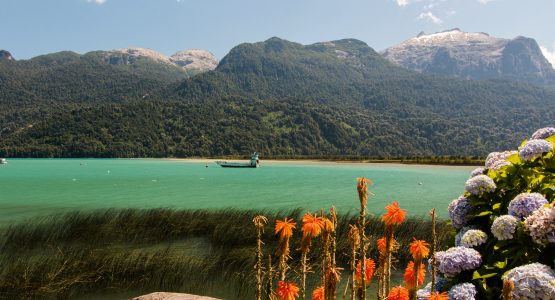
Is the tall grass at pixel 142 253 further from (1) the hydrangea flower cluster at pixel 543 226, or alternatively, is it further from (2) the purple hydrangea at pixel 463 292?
(1) the hydrangea flower cluster at pixel 543 226

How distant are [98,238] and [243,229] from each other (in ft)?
20.4

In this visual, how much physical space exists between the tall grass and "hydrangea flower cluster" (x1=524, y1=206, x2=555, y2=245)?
10.1 metres

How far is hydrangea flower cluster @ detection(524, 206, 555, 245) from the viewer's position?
2.94m

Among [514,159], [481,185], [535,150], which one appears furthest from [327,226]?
[514,159]

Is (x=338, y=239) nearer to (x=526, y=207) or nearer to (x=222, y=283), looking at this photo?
(x=222, y=283)

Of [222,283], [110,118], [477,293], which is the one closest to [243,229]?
[222,283]

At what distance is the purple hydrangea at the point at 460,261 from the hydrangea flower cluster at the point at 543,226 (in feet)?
1.98

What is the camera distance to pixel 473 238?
3.78m

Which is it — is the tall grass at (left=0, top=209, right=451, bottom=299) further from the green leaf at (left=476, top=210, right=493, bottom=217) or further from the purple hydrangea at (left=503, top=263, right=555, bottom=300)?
the purple hydrangea at (left=503, top=263, right=555, bottom=300)

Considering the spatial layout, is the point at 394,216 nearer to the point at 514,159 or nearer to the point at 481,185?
the point at 481,185

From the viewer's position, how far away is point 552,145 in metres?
4.12

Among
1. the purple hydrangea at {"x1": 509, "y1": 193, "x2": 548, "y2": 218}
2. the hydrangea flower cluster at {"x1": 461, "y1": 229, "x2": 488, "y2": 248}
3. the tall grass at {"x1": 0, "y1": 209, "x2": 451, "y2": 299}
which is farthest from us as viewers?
the tall grass at {"x1": 0, "y1": 209, "x2": 451, "y2": 299}

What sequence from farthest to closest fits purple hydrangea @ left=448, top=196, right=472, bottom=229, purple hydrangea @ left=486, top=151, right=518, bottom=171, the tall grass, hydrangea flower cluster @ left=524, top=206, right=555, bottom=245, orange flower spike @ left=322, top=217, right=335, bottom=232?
the tall grass, purple hydrangea @ left=486, top=151, right=518, bottom=171, purple hydrangea @ left=448, top=196, right=472, bottom=229, orange flower spike @ left=322, top=217, right=335, bottom=232, hydrangea flower cluster @ left=524, top=206, right=555, bottom=245

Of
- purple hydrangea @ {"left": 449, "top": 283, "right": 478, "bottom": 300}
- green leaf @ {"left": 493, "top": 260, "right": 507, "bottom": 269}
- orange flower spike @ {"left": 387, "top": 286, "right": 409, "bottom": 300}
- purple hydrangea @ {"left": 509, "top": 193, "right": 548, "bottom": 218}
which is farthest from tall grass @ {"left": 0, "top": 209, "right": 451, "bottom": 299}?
purple hydrangea @ {"left": 509, "top": 193, "right": 548, "bottom": 218}
